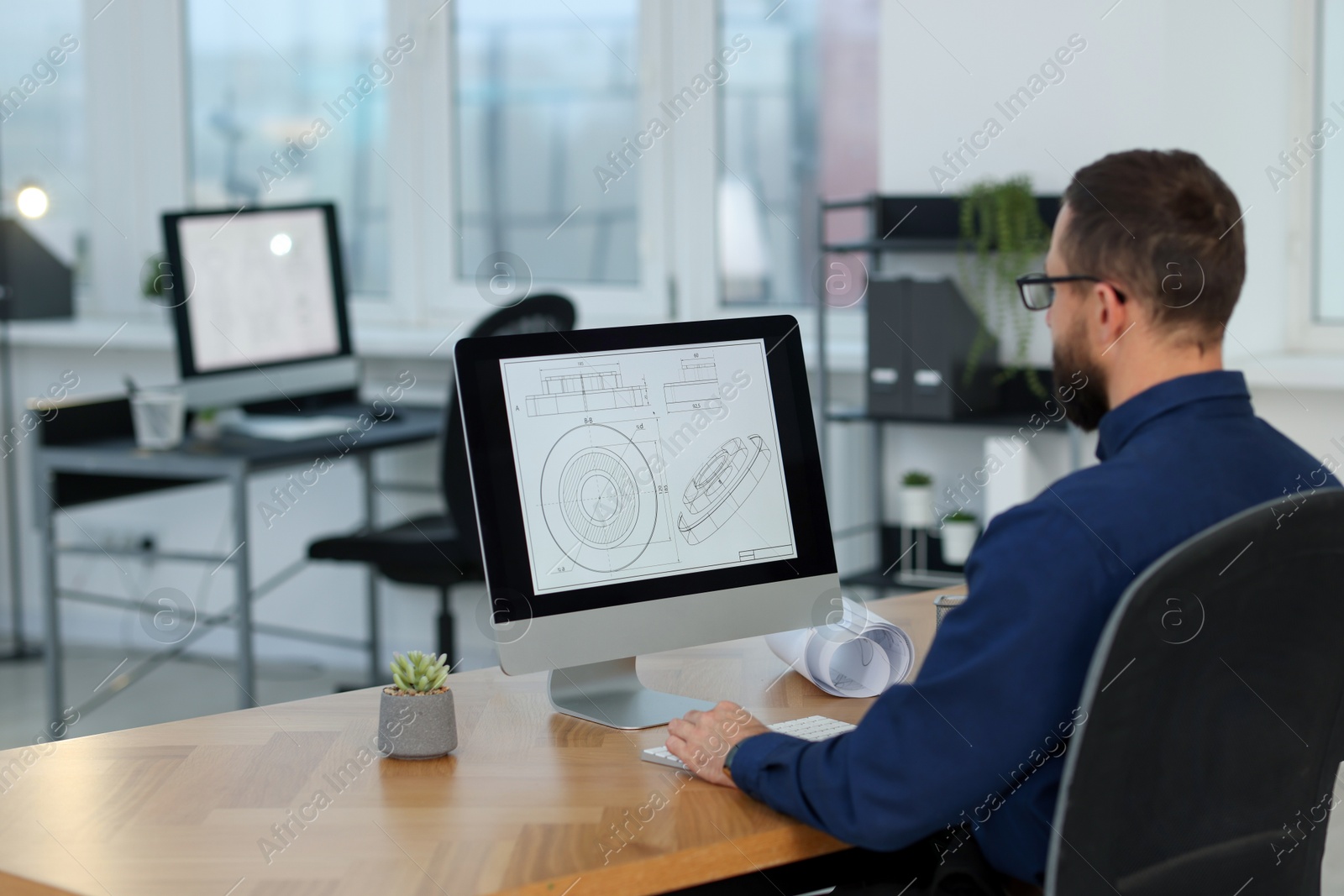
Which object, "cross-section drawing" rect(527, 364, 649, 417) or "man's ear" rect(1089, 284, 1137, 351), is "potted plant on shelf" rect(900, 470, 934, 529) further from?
"man's ear" rect(1089, 284, 1137, 351)

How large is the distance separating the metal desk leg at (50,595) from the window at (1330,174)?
9.80 ft

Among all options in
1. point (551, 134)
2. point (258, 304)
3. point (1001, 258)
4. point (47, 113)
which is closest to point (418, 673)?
point (1001, 258)

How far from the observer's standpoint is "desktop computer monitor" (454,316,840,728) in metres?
1.50

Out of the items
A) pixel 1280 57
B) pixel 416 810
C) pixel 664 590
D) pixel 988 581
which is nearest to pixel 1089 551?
pixel 988 581

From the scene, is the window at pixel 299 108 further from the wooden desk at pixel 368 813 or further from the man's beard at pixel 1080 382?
the man's beard at pixel 1080 382

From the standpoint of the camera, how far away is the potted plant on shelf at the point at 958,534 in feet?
10.7

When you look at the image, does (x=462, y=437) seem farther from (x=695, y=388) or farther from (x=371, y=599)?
(x=695, y=388)

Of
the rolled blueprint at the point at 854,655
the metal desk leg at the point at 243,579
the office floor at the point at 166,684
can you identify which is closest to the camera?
the rolled blueprint at the point at 854,655

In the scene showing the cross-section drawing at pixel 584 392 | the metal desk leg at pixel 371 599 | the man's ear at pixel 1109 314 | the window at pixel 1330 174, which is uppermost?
the window at pixel 1330 174

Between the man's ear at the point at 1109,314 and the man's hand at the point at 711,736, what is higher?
the man's ear at the point at 1109,314

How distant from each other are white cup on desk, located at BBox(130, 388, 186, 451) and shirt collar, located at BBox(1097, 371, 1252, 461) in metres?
2.54

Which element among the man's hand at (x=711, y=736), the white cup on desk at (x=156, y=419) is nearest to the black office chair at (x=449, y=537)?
the white cup on desk at (x=156, y=419)

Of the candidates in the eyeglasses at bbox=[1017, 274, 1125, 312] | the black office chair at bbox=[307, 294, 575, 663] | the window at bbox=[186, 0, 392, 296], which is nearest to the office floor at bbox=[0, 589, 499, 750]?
the black office chair at bbox=[307, 294, 575, 663]

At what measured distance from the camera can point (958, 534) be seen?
10.7 feet
